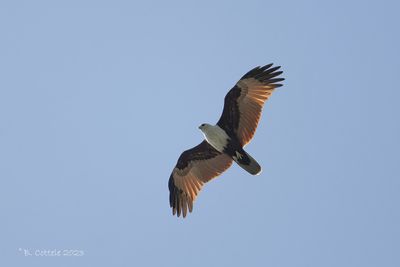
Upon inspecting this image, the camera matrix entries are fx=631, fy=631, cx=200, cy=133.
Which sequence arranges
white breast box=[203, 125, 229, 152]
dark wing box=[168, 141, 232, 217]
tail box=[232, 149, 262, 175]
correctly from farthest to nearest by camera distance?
dark wing box=[168, 141, 232, 217]
white breast box=[203, 125, 229, 152]
tail box=[232, 149, 262, 175]

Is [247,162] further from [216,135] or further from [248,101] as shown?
[248,101]

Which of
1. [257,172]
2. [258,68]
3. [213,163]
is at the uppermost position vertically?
[258,68]

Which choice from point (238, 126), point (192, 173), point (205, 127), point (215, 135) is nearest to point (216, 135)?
point (215, 135)

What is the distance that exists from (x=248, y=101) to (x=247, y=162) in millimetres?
1746

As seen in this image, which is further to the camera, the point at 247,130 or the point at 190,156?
the point at 190,156

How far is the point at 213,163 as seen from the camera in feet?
60.3

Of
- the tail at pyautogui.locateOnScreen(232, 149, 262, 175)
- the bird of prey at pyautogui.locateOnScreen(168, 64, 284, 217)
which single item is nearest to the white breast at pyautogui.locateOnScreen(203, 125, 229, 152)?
the bird of prey at pyautogui.locateOnScreen(168, 64, 284, 217)

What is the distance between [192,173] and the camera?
1870 cm

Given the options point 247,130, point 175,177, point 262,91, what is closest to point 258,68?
point 262,91

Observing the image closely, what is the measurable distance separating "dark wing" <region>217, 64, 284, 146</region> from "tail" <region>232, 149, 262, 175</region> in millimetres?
350

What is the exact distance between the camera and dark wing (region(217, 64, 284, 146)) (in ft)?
57.5

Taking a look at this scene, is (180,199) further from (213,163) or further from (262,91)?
(262,91)

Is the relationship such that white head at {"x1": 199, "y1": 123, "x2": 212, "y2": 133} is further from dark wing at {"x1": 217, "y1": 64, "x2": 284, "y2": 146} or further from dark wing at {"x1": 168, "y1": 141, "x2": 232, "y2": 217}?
dark wing at {"x1": 168, "y1": 141, "x2": 232, "y2": 217}

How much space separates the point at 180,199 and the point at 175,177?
695 millimetres
